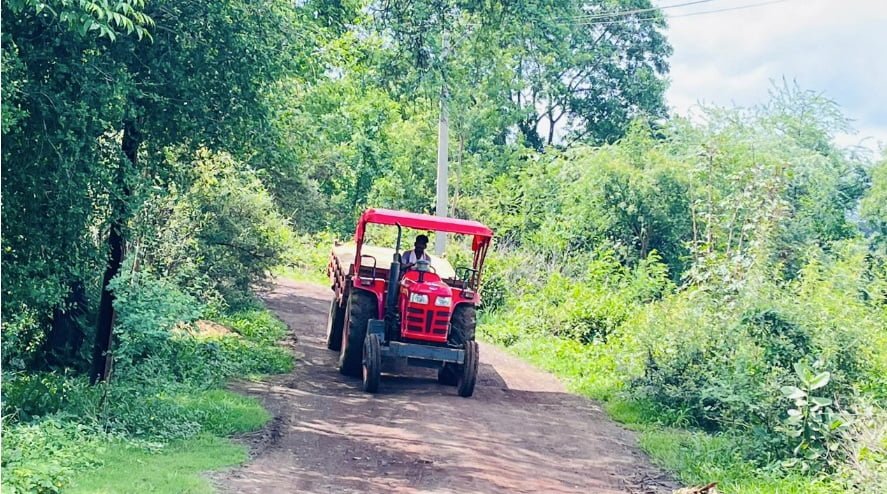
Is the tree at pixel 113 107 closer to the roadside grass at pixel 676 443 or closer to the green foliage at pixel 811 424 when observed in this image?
the roadside grass at pixel 676 443

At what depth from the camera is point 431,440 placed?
10.3 meters

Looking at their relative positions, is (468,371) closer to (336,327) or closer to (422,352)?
(422,352)

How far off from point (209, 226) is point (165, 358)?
5459 millimetres

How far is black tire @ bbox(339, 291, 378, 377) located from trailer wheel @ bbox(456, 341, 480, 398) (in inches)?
61.3

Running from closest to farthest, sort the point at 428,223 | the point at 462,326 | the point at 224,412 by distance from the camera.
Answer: the point at 224,412, the point at 428,223, the point at 462,326

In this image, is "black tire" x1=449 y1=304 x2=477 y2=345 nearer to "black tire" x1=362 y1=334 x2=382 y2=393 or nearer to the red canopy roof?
the red canopy roof

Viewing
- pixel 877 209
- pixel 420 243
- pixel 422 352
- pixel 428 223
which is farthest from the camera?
pixel 877 209

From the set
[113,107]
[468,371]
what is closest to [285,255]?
[468,371]

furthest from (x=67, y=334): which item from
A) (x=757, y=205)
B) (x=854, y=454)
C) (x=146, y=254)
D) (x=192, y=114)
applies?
(x=757, y=205)

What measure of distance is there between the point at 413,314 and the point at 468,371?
3.62 ft

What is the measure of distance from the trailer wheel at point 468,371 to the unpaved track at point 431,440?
0.49ft

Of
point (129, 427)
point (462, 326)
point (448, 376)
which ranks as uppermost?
point (462, 326)

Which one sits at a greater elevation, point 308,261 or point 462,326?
point 462,326

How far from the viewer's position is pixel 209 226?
1620 cm
